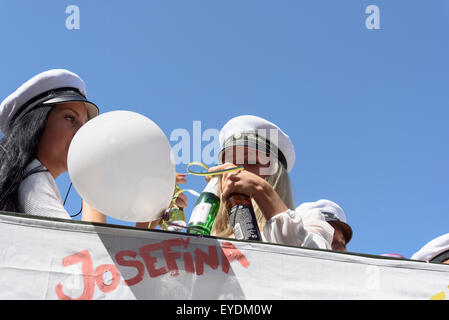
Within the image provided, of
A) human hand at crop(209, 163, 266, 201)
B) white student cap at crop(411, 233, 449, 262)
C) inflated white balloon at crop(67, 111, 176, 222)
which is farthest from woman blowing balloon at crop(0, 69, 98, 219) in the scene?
white student cap at crop(411, 233, 449, 262)

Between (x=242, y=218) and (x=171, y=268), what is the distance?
53cm

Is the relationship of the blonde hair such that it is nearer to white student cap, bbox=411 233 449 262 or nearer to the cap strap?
the cap strap

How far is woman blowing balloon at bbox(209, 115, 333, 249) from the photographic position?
92.4 inches

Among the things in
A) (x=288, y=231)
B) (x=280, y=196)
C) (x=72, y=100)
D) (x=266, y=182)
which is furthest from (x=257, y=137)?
(x=72, y=100)

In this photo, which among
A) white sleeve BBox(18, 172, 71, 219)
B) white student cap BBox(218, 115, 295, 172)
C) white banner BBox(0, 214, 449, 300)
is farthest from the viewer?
white student cap BBox(218, 115, 295, 172)

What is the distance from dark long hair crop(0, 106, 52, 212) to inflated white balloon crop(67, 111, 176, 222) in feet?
1.44

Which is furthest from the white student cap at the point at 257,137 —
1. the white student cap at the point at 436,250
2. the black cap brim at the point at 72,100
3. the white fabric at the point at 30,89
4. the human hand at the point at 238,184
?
the white student cap at the point at 436,250

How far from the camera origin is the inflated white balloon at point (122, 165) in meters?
1.83

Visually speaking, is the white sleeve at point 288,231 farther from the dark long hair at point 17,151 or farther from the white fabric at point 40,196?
the dark long hair at point 17,151

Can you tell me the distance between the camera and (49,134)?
246 cm

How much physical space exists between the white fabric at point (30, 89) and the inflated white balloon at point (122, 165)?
0.80 meters
